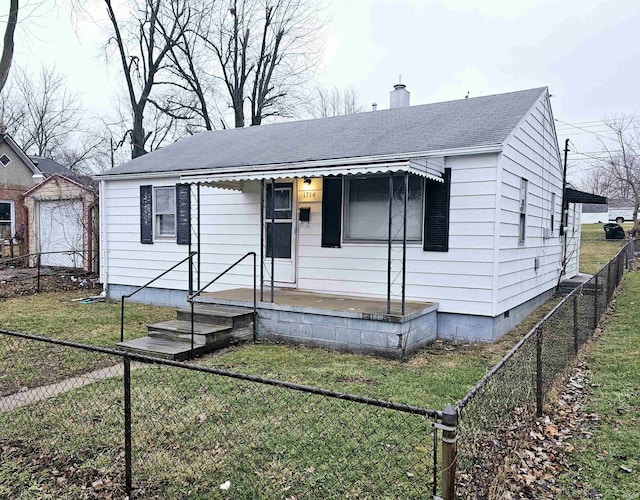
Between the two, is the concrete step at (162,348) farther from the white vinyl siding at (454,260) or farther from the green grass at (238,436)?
the white vinyl siding at (454,260)

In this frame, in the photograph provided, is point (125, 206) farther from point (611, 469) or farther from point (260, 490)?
point (611, 469)

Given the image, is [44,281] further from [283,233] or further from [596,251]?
[596,251]

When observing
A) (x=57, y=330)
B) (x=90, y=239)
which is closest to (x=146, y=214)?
(x=57, y=330)

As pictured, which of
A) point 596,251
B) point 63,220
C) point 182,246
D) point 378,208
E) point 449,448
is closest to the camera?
point 449,448

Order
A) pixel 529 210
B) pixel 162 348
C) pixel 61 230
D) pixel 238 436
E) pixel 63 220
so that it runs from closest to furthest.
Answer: pixel 238 436
pixel 162 348
pixel 529 210
pixel 63 220
pixel 61 230

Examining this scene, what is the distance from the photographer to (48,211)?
1603cm

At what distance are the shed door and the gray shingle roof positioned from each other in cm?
501

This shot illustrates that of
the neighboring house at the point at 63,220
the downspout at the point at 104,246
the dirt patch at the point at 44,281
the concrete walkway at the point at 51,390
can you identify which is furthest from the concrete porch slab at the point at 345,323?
the neighboring house at the point at 63,220

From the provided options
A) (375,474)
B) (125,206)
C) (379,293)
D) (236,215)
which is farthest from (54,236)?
(375,474)

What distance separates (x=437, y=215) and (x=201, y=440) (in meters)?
5.01

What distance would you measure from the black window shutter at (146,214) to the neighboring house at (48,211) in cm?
352

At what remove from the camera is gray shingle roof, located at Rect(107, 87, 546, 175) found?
24.6 ft

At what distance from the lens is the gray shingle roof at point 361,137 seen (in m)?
7.51

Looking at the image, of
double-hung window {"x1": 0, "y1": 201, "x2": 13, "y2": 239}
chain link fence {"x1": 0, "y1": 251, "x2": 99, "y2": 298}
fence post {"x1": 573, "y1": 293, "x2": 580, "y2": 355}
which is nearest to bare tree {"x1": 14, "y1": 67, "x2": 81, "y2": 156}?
double-hung window {"x1": 0, "y1": 201, "x2": 13, "y2": 239}
